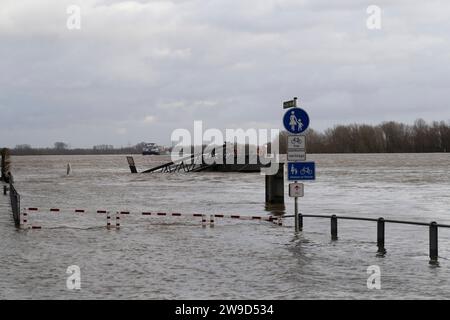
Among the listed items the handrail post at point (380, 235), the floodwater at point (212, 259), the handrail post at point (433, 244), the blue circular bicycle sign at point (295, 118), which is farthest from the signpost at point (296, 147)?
the handrail post at point (433, 244)

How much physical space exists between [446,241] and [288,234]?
14.9 feet

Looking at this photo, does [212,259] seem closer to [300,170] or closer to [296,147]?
[300,170]

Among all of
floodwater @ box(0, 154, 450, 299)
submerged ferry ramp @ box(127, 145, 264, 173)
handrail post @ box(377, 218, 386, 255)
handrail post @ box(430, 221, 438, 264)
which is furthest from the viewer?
submerged ferry ramp @ box(127, 145, 264, 173)

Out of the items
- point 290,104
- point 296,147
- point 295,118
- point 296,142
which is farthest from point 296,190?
point 290,104

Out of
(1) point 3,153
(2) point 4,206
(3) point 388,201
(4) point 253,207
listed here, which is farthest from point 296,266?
(1) point 3,153

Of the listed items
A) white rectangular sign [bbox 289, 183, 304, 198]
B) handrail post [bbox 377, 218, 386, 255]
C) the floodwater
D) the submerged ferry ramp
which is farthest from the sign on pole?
the submerged ferry ramp

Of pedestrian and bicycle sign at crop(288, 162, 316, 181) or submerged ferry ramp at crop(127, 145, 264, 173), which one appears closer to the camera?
pedestrian and bicycle sign at crop(288, 162, 316, 181)

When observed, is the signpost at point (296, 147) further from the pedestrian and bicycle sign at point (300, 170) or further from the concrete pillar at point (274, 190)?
the concrete pillar at point (274, 190)

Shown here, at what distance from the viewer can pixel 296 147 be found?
1939 cm

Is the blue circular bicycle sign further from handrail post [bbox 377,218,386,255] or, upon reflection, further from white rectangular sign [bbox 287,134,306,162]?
handrail post [bbox 377,218,386,255]

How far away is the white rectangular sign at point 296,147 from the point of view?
1939 centimetres

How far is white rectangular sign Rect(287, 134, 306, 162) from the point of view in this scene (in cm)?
1939

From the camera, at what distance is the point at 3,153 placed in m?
66.1
